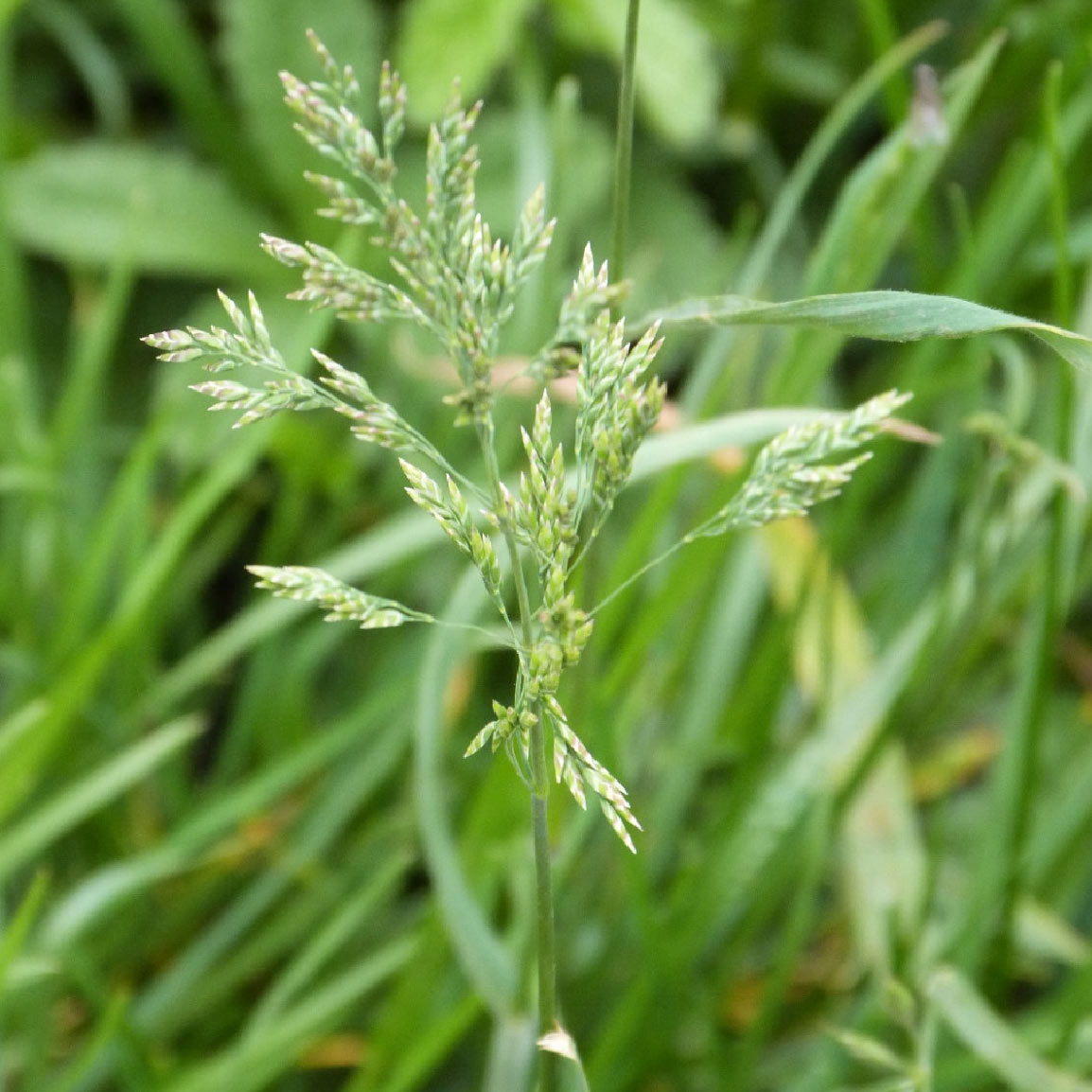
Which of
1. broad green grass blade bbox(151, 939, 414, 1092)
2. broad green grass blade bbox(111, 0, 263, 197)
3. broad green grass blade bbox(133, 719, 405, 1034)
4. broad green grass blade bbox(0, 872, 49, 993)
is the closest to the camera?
broad green grass blade bbox(0, 872, 49, 993)

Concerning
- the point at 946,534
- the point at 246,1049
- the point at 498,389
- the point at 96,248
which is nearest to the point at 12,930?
the point at 246,1049

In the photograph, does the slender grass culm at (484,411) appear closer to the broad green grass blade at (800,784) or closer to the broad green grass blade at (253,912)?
the broad green grass blade at (800,784)

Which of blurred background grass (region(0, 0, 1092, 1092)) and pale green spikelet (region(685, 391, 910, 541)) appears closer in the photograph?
pale green spikelet (region(685, 391, 910, 541))

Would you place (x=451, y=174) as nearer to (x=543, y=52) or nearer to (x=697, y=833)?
(x=697, y=833)

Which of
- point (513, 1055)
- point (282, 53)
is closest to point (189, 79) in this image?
point (282, 53)

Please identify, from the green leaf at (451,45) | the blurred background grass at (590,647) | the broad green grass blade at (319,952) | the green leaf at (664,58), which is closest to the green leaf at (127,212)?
the blurred background grass at (590,647)

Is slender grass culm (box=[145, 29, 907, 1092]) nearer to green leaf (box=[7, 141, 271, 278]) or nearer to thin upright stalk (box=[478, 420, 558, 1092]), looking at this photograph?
thin upright stalk (box=[478, 420, 558, 1092])

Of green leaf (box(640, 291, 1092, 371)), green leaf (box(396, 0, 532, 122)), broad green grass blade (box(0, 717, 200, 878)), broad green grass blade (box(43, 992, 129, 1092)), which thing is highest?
green leaf (box(396, 0, 532, 122))

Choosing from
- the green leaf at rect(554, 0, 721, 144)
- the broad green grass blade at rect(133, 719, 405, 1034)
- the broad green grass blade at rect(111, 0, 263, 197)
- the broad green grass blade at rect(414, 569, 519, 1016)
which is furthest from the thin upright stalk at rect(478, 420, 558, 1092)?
the broad green grass blade at rect(111, 0, 263, 197)

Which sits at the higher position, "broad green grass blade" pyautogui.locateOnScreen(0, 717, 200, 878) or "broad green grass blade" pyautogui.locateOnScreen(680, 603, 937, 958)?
"broad green grass blade" pyautogui.locateOnScreen(0, 717, 200, 878)
